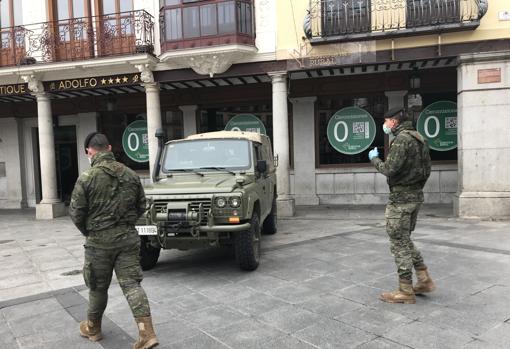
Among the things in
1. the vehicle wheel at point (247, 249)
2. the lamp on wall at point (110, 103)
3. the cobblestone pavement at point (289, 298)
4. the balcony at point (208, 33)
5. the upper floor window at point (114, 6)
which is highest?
the upper floor window at point (114, 6)

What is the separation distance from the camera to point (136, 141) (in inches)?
627

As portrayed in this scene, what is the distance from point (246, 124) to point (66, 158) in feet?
24.5

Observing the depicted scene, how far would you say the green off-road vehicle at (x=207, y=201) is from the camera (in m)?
5.72

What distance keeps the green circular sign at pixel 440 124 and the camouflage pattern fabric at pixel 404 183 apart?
30.8 feet

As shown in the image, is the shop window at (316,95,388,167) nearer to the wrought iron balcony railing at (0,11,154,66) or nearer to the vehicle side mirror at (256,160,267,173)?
the wrought iron balcony railing at (0,11,154,66)

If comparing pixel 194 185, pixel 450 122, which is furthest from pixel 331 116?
pixel 194 185

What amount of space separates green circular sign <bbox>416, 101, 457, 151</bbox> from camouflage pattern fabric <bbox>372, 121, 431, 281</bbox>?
9.40m

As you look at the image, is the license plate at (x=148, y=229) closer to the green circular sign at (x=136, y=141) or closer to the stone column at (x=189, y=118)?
the stone column at (x=189, y=118)

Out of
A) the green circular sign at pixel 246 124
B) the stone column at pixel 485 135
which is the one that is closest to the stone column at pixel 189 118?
the green circular sign at pixel 246 124

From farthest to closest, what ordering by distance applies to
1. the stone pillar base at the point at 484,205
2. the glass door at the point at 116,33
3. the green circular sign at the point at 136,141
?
the green circular sign at the point at 136,141
the glass door at the point at 116,33
the stone pillar base at the point at 484,205

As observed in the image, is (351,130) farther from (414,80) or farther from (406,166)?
(406,166)

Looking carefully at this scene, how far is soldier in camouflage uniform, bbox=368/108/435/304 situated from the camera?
15.4 feet

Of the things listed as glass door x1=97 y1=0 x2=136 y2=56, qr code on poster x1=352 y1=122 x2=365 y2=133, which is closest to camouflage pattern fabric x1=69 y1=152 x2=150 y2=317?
glass door x1=97 y1=0 x2=136 y2=56

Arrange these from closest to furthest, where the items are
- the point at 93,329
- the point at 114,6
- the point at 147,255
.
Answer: the point at 93,329 < the point at 147,255 < the point at 114,6
